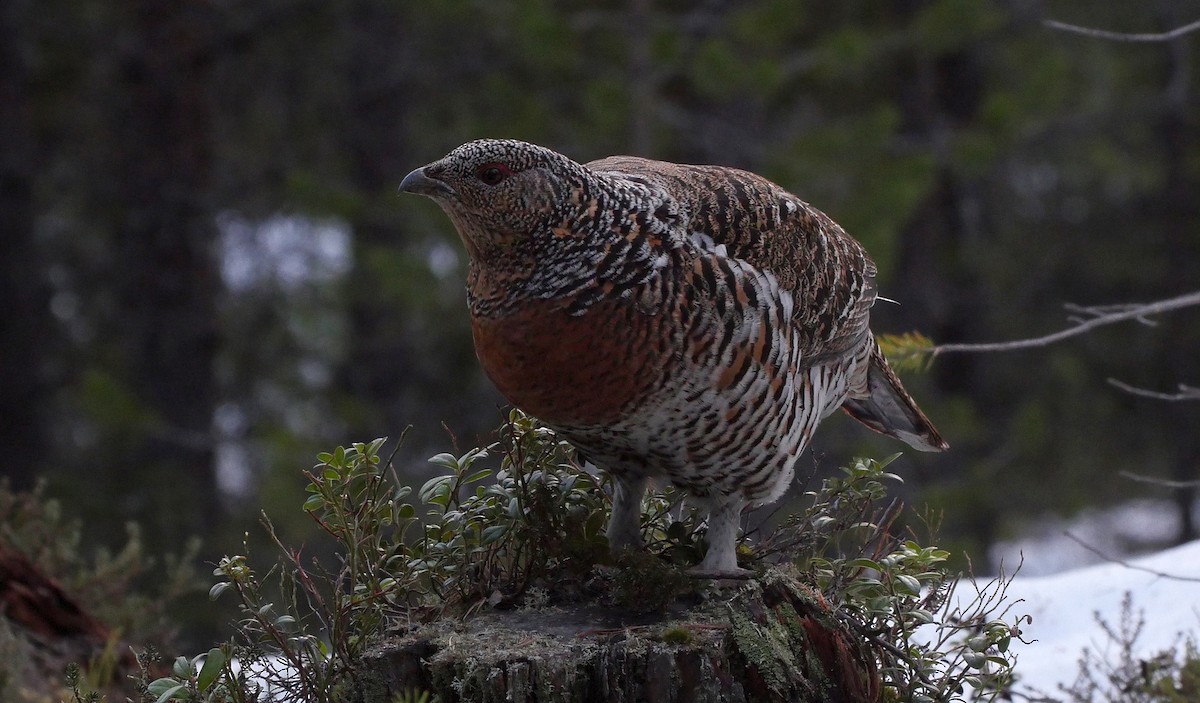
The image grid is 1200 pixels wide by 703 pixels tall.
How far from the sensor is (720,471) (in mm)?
3182

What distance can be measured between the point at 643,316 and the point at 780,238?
2.11 ft

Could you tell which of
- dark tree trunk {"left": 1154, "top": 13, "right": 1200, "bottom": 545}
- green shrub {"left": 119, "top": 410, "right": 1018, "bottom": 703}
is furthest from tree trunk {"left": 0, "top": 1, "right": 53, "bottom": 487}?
dark tree trunk {"left": 1154, "top": 13, "right": 1200, "bottom": 545}

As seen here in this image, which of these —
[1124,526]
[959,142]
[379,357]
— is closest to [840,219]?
[959,142]

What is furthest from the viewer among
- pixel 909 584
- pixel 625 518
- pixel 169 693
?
pixel 625 518

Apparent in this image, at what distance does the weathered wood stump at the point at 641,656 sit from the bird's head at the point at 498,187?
982 mm

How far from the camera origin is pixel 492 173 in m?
2.99

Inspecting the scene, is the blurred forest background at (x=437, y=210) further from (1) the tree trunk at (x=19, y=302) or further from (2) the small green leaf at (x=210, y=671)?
(2) the small green leaf at (x=210, y=671)

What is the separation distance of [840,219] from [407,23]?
4847mm

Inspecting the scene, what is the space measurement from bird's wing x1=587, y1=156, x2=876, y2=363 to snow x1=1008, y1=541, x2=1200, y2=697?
134 cm

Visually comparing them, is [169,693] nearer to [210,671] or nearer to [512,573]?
[210,671]

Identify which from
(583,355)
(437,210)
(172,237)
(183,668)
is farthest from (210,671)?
(172,237)

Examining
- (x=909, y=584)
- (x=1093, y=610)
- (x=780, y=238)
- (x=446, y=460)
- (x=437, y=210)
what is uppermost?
(x=437, y=210)

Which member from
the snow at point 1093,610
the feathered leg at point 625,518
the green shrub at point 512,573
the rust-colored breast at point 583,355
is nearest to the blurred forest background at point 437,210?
the snow at point 1093,610

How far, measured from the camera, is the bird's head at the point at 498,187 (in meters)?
2.98
